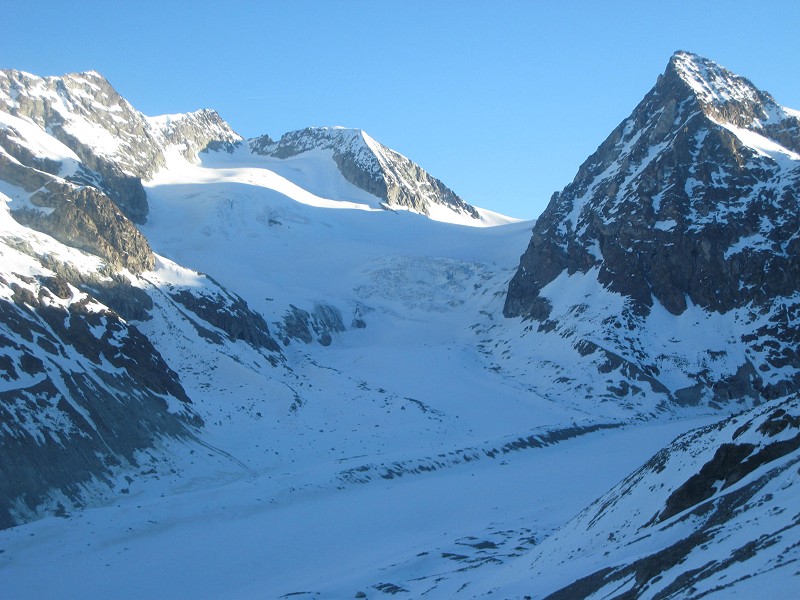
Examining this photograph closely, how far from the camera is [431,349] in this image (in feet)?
276

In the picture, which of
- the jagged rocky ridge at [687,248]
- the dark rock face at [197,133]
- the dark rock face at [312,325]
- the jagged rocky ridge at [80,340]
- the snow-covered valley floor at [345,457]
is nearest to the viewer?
the snow-covered valley floor at [345,457]

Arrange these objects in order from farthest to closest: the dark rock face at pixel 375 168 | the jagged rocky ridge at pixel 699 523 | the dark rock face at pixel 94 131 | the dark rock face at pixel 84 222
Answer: the dark rock face at pixel 375 168 < the dark rock face at pixel 94 131 < the dark rock face at pixel 84 222 < the jagged rocky ridge at pixel 699 523

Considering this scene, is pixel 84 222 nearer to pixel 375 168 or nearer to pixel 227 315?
pixel 227 315

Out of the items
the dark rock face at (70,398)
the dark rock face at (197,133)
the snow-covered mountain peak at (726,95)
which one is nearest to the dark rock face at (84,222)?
the dark rock face at (70,398)

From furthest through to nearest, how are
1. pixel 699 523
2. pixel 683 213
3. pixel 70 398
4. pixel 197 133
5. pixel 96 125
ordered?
pixel 197 133, pixel 96 125, pixel 683 213, pixel 70 398, pixel 699 523

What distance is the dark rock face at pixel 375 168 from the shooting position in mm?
165625

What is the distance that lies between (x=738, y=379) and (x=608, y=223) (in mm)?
24906

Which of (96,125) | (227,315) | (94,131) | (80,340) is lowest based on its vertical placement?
(80,340)

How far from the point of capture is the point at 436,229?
14788cm

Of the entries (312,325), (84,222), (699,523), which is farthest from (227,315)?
(699,523)

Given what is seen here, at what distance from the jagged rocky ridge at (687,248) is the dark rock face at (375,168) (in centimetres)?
6727

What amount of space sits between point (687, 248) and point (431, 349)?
27669 mm

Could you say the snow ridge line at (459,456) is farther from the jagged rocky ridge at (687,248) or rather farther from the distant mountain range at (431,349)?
the jagged rocky ridge at (687,248)

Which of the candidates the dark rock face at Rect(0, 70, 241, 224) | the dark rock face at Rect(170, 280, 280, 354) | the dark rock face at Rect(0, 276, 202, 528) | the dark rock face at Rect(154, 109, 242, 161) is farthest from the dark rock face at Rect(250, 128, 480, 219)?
the dark rock face at Rect(0, 276, 202, 528)
